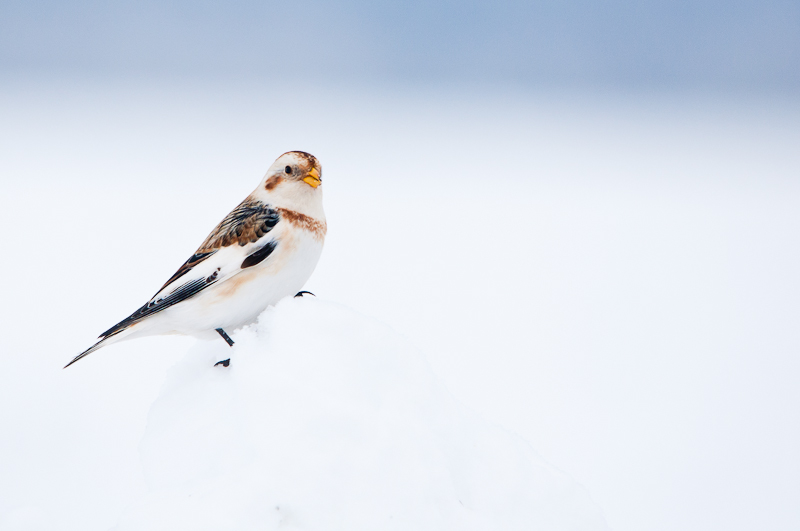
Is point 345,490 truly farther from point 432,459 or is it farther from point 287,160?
point 287,160

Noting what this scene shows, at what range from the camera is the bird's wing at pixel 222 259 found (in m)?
2.13

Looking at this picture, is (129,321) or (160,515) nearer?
(160,515)

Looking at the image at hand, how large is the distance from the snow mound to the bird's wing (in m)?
0.23

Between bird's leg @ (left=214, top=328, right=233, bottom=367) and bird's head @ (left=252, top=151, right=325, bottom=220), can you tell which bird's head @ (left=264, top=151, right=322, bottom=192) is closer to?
bird's head @ (left=252, top=151, right=325, bottom=220)

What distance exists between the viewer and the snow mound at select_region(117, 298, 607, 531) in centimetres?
150

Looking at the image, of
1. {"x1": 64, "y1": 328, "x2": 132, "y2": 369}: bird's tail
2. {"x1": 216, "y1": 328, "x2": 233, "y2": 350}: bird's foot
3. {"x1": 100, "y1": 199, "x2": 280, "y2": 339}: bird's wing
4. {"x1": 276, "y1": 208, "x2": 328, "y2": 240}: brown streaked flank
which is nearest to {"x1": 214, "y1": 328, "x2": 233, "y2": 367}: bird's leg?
{"x1": 216, "y1": 328, "x2": 233, "y2": 350}: bird's foot

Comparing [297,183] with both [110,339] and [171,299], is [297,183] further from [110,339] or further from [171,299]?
[110,339]

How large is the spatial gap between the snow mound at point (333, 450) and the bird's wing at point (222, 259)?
23cm

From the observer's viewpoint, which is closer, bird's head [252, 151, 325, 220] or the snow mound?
the snow mound

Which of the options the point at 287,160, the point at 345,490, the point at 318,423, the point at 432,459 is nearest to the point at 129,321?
the point at 287,160

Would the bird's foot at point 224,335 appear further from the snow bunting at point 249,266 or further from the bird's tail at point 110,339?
the bird's tail at point 110,339

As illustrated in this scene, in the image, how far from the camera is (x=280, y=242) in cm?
212

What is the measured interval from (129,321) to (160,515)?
91 centimetres

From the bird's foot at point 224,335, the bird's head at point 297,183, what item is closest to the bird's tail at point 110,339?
the bird's foot at point 224,335
